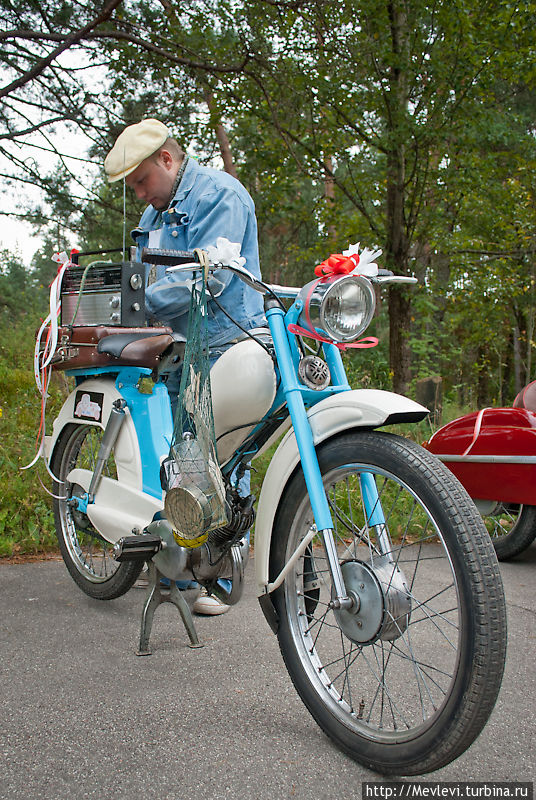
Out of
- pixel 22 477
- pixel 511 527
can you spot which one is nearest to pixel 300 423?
pixel 511 527

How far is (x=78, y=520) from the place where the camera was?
9.92ft

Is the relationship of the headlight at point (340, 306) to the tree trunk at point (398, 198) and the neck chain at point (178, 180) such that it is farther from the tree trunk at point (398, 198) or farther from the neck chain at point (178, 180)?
the tree trunk at point (398, 198)

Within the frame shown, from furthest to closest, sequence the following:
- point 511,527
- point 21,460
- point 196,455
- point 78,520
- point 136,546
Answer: point 21,460 → point 511,527 → point 78,520 → point 136,546 → point 196,455

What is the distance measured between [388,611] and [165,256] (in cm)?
117

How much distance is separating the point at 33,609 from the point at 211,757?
1396mm

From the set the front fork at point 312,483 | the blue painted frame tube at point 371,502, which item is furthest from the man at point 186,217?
the blue painted frame tube at point 371,502

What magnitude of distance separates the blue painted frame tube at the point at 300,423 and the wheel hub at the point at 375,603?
155 mm

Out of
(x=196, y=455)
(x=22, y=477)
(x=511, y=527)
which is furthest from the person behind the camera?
(x=22, y=477)

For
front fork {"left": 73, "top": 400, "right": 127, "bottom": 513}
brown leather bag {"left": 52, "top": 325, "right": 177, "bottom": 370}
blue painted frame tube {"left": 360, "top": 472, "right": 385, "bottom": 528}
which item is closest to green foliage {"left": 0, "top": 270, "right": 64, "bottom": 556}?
front fork {"left": 73, "top": 400, "right": 127, "bottom": 513}

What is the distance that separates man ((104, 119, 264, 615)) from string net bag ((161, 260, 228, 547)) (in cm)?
40

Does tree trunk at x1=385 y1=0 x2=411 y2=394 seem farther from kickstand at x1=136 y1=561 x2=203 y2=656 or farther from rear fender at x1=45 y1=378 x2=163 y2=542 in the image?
kickstand at x1=136 y1=561 x2=203 y2=656

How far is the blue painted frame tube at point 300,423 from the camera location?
1784 millimetres

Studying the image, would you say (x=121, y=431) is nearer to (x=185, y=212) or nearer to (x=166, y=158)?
(x=185, y=212)

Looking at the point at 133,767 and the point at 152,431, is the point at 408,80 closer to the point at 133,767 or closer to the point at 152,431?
the point at 152,431
